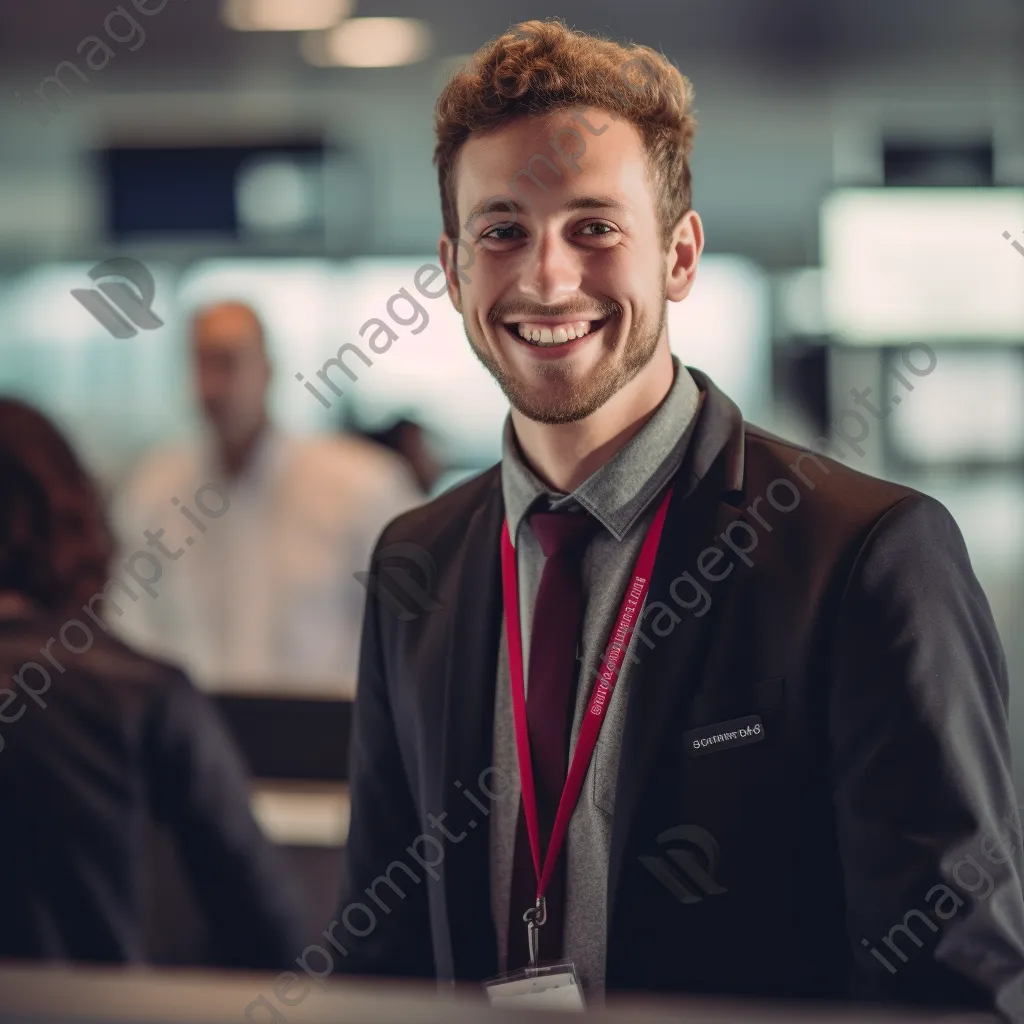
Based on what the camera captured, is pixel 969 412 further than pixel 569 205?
Yes

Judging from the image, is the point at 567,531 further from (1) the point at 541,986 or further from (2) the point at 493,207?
(1) the point at 541,986

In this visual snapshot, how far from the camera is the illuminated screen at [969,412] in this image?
5.33 m

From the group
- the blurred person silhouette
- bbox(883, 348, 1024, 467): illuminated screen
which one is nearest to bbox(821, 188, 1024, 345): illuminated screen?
bbox(883, 348, 1024, 467): illuminated screen

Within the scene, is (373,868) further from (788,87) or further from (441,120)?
(788,87)

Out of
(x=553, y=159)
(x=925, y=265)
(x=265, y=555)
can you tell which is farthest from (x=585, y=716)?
(x=925, y=265)

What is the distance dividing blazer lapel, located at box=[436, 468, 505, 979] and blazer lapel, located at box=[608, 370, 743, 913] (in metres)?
0.16

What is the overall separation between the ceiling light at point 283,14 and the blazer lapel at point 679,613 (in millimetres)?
3889

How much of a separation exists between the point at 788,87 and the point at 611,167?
528cm

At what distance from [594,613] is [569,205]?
39cm

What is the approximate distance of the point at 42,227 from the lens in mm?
7156

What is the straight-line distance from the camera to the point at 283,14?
15.7ft

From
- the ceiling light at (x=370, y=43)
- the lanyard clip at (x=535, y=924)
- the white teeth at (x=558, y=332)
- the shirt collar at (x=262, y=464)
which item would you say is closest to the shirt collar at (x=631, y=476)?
the white teeth at (x=558, y=332)

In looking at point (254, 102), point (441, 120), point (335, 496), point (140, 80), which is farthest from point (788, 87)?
point (441, 120)

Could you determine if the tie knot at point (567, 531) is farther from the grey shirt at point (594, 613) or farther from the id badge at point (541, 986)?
the id badge at point (541, 986)
